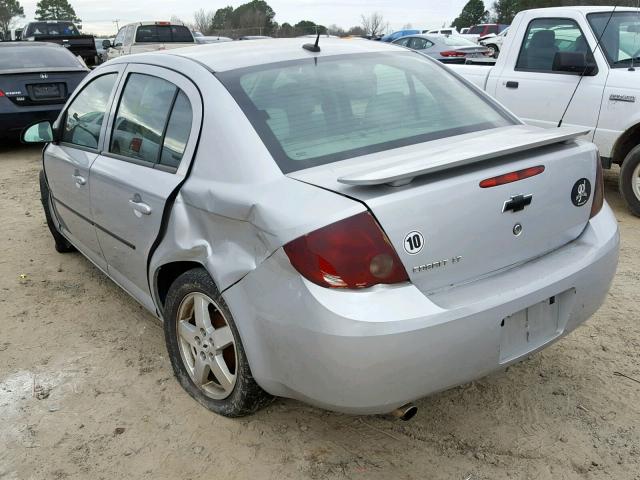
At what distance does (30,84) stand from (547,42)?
6.96 m

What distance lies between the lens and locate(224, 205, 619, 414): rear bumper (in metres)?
2.03

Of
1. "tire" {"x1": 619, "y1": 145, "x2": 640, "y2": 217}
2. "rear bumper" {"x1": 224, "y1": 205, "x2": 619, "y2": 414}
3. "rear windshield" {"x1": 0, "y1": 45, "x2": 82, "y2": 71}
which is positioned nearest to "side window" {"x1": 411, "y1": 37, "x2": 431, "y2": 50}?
"rear windshield" {"x1": 0, "y1": 45, "x2": 82, "y2": 71}

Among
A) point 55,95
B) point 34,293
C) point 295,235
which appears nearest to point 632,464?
point 295,235

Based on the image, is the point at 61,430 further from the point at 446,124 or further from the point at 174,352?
the point at 446,124

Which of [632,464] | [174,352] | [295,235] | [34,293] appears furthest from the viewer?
[34,293]

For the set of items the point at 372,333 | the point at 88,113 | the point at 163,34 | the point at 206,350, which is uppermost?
the point at 163,34

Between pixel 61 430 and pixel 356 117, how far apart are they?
6.38 ft

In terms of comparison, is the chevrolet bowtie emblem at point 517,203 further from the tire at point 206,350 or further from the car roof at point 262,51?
the car roof at point 262,51

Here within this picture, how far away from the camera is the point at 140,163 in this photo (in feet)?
10.1

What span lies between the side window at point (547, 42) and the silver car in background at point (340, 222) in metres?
3.13

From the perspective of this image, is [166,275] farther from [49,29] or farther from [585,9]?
[49,29]

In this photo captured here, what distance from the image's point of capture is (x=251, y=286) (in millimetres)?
2270

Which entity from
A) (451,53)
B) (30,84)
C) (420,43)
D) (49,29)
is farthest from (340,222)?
(49,29)

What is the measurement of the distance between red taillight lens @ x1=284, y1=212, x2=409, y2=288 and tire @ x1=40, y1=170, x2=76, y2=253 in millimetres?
3248
